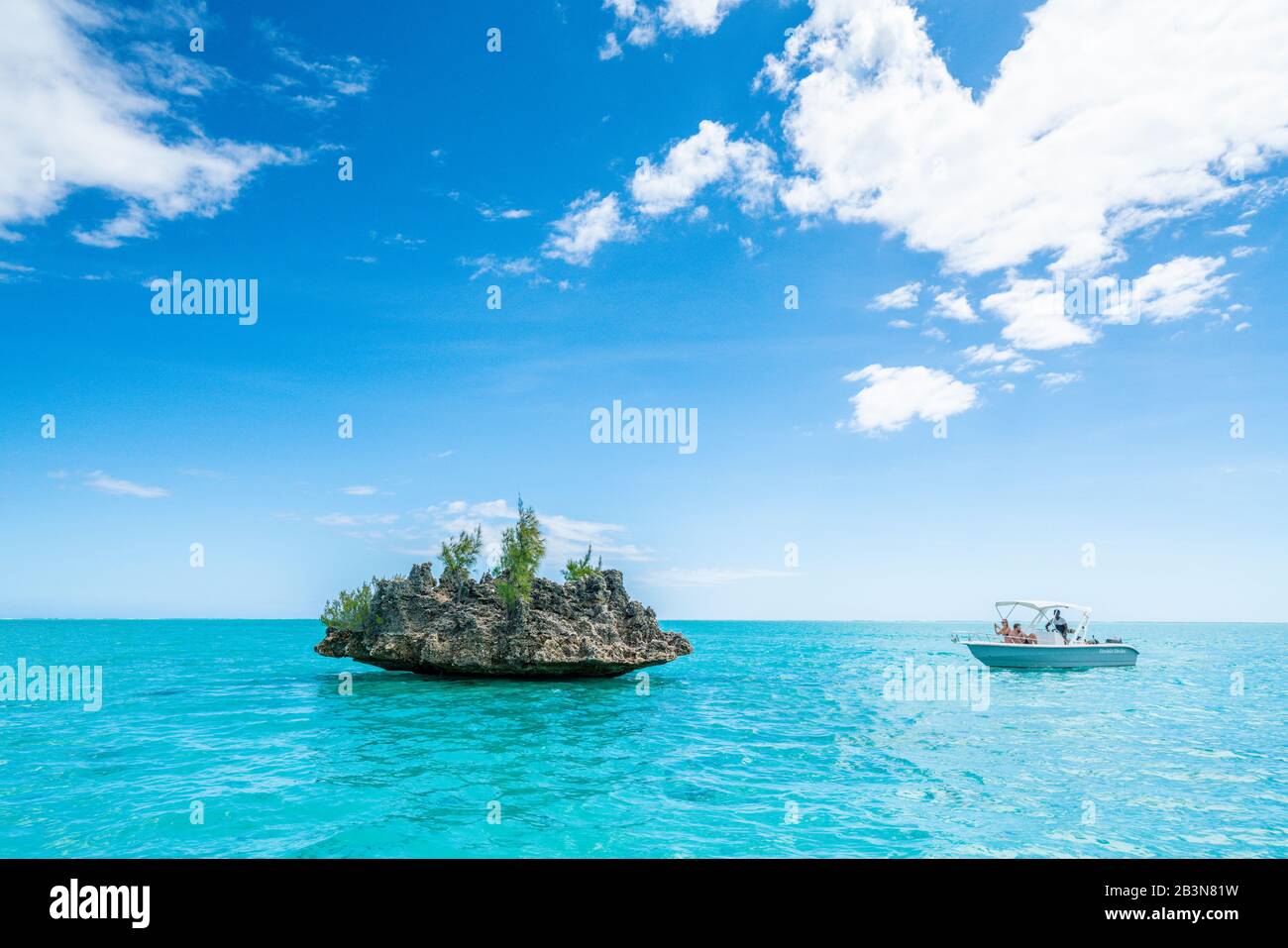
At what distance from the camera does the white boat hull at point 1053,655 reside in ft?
163

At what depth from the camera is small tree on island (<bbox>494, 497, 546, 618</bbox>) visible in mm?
41000

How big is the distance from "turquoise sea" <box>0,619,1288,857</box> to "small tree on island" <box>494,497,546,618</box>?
18.7 feet

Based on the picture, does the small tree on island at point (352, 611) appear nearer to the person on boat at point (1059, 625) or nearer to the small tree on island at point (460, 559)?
the small tree on island at point (460, 559)

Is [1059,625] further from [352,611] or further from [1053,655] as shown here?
[352,611]

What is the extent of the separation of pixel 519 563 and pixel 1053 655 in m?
41.5

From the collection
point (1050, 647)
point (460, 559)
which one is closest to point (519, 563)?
point (460, 559)

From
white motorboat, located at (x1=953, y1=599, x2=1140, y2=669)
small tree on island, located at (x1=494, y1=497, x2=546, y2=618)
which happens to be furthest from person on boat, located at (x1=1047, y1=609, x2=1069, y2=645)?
small tree on island, located at (x1=494, y1=497, x2=546, y2=618)

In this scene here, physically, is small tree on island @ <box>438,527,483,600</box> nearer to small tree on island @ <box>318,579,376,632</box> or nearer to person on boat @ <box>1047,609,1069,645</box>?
small tree on island @ <box>318,579,376,632</box>

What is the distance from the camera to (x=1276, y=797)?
62.1ft

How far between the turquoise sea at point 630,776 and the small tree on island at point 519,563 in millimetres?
5687

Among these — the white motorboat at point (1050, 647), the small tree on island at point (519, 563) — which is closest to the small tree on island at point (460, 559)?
the small tree on island at point (519, 563)
